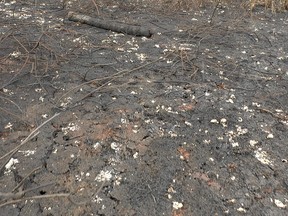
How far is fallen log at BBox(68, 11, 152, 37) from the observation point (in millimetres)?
3572

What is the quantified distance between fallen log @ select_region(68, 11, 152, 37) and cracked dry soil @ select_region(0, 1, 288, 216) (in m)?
0.07

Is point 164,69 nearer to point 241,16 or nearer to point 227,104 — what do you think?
point 227,104

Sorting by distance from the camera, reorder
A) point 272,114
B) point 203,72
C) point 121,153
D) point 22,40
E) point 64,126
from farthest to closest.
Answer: point 22,40 → point 203,72 → point 272,114 → point 64,126 → point 121,153

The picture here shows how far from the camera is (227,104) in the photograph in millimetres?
2541

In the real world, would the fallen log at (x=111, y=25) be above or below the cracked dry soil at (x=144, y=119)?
below

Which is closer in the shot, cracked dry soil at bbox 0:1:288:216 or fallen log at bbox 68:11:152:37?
cracked dry soil at bbox 0:1:288:216

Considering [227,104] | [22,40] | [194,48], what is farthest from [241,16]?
[22,40]

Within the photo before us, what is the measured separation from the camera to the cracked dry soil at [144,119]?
181 centimetres

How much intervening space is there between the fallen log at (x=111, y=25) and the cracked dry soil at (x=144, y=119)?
0.22 feet

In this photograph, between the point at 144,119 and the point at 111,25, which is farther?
the point at 111,25

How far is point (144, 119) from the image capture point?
2.35 metres

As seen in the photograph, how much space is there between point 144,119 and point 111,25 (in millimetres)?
1698

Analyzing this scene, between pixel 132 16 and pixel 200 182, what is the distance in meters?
2.70

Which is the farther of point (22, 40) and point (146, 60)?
point (22, 40)
